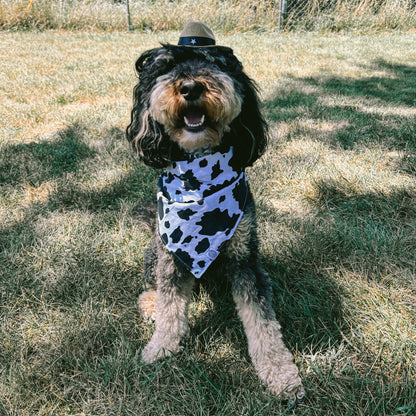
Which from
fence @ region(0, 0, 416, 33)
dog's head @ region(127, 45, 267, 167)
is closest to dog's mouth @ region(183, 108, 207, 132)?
dog's head @ region(127, 45, 267, 167)

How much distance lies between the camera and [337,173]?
11.7ft

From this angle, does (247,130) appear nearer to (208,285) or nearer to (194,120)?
(194,120)

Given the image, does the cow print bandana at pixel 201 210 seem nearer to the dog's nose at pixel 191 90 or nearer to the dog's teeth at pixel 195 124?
the dog's teeth at pixel 195 124

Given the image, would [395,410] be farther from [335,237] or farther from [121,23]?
[121,23]

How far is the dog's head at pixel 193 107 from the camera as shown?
1.85 metres

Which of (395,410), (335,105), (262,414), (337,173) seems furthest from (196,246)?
(335,105)

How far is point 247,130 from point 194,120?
1.26ft

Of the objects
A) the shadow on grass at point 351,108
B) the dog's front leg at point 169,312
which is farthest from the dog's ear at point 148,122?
the shadow on grass at point 351,108

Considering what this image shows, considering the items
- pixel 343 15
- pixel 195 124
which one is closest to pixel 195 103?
pixel 195 124

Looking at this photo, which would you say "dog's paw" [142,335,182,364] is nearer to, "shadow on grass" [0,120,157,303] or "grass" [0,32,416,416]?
"grass" [0,32,416,416]

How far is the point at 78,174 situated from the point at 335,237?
2666 millimetres

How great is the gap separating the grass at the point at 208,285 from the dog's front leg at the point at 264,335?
0.25 ft

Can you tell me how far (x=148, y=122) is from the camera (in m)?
2.15

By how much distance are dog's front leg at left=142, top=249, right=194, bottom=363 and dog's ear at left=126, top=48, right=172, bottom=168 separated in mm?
632
